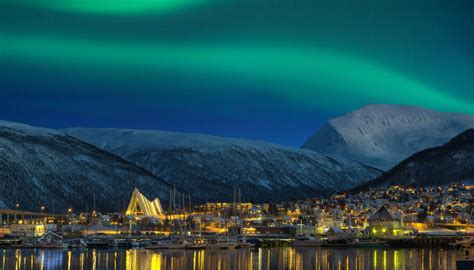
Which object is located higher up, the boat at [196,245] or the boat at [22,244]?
the boat at [196,245]

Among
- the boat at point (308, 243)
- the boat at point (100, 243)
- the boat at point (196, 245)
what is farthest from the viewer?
the boat at point (308, 243)

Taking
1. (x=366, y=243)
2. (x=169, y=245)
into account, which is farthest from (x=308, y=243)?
(x=169, y=245)

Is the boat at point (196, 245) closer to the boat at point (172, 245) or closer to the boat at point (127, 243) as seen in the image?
the boat at point (172, 245)

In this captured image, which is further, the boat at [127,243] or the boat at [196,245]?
the boat at [127,243]

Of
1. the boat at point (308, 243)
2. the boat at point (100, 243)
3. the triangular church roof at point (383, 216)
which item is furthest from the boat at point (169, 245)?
the triangular church roof at point (383, 216)

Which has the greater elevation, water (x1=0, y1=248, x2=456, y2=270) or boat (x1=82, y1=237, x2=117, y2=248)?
boat (x1=82, y1=237, x2=117, y2=248)

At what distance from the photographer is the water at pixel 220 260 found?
91.3 m

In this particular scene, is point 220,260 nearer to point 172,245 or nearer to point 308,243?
point 172,245

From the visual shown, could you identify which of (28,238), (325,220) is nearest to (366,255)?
(28,238)

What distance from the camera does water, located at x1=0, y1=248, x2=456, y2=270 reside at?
9131 cm

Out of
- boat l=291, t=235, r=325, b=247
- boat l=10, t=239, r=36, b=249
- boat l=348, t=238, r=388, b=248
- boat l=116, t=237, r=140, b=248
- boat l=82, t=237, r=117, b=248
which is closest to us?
boat l=10, t=239, r=36, b=249

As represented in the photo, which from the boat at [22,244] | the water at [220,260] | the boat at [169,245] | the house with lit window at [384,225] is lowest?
A: the water at [220,260]

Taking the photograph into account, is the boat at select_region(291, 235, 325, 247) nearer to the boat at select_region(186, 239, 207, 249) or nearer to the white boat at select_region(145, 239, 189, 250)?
the boat at select_region(186, 239, 207, 249)

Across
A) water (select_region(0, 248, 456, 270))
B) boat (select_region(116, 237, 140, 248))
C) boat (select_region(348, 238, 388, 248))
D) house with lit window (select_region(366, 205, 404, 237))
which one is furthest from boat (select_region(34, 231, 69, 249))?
house with lit window (select_region(366, 205, 404, 237))
